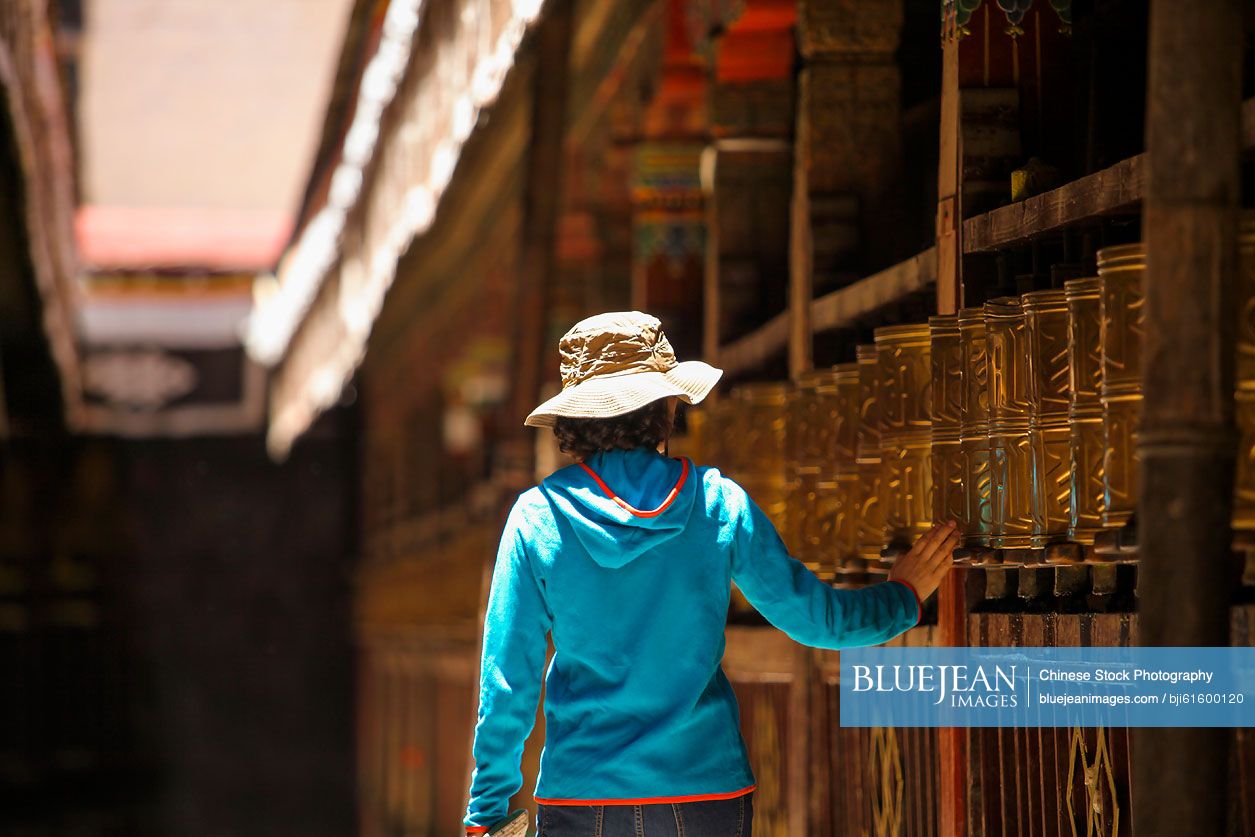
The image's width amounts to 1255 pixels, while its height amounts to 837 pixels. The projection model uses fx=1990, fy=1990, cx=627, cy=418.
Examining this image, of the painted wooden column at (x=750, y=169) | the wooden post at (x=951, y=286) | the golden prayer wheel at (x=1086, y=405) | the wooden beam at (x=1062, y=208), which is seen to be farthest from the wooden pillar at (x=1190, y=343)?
the painted wooden column at (x=750, y=169)

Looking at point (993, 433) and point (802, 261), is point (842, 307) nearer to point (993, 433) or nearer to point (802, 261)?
point (802, 261)

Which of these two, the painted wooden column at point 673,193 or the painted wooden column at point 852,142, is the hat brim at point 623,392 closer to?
the painted wooden column at point 852,142

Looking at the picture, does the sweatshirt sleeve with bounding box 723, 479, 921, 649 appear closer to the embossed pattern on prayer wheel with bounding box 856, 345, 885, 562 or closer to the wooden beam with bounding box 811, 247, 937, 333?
the embossed pattern on prayer wheel with bounding box 856, 345, 885, 562

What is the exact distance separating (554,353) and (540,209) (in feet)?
3.70

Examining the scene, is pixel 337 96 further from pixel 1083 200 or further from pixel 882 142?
pixel 1083 200

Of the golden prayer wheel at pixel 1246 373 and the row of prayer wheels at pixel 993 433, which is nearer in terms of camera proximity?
the golden prayer wheel at pixel 1246 373

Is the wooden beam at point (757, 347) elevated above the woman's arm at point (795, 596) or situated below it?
above

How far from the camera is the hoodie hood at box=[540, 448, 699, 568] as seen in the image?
9.66ft

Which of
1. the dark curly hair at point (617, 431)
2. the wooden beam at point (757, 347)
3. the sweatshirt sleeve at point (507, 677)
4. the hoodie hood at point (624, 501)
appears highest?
the wooden beam at point (757, 347)

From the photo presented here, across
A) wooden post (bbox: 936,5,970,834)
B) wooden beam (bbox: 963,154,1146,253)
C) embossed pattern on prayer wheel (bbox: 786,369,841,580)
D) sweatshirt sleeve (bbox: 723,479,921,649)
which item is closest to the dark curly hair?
sweatshirt sleeve (bbox: 723,479,921,649)

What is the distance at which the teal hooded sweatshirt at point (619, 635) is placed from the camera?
9.62ft

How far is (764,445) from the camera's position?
4957 millimetres

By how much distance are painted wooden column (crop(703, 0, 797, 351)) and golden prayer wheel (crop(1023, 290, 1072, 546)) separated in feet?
7.93

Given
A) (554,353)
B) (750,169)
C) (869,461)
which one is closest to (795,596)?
(869,461)
